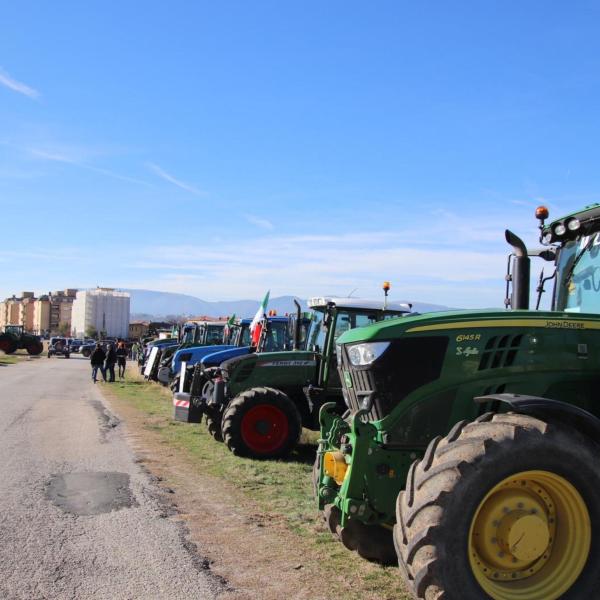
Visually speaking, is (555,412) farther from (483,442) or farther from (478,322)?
(478,322)

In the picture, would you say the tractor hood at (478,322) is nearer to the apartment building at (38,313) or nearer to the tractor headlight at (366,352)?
→ the tractor headlight at (366,352)

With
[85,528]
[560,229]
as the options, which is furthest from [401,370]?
[85,528]

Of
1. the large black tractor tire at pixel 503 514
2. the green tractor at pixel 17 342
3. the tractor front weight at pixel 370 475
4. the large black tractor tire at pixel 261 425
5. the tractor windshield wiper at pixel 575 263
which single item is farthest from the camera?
the green tractor at pixel 17 342

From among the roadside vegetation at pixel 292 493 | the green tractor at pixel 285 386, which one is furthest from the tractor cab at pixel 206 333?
the green tractor at pixel 285 386

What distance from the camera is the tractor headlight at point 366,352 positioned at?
452 centimetres

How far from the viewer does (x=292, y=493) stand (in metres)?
7.39

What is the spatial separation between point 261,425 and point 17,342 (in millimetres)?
48674

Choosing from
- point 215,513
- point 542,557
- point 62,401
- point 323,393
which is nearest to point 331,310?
point 323,393

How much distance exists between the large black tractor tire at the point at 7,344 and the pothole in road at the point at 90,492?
4851 cm

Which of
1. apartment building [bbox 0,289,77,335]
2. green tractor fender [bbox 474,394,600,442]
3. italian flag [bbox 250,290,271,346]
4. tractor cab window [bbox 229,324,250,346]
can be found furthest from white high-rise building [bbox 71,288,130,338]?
green tractor fender [bbox 474,394,600,442]

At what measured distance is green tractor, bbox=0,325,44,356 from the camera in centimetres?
5216

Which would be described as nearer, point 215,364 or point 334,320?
point 334,320

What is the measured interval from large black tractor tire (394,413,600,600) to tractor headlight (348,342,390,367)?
2.61ft

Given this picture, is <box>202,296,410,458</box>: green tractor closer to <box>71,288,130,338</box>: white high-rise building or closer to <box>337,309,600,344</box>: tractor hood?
<box>337,309,600,344</box>: tractor hood
